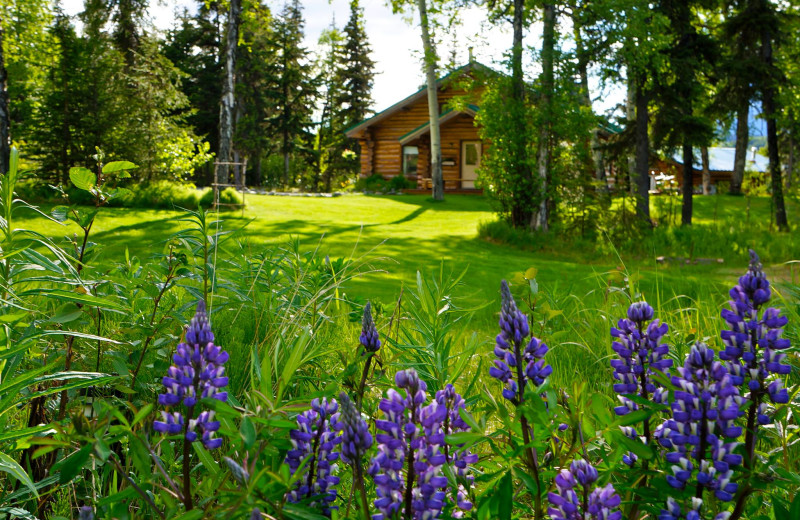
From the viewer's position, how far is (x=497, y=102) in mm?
13766

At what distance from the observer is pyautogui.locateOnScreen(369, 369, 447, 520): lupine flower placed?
3.51 ft

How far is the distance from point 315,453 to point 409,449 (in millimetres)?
271

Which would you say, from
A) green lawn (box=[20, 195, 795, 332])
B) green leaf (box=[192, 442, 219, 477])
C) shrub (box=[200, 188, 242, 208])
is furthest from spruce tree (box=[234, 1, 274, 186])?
green leaf (box=[192, 442, 219, 477])

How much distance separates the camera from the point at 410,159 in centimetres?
3525

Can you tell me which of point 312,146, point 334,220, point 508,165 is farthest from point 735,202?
point 312,146

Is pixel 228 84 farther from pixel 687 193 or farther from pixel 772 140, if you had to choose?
pixel 772 140

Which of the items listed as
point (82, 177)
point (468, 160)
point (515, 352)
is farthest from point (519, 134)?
point (468, 160)

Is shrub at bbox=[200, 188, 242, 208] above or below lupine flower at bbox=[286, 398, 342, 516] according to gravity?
above

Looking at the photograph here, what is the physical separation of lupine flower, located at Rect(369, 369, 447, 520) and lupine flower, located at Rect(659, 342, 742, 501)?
1.49ft

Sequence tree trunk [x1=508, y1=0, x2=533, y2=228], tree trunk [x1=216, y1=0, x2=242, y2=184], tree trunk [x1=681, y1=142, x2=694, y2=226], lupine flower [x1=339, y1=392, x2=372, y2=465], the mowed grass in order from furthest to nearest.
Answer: tree trunk [x1=216, y1=0, x2=242, y2=184] → tree trunk [x1=681, y1=142, x2=694, y2=226] → tree trunk [x1=508, y1=0, x2=533, y2=228] → the mowed grass → lupine flower [x1=339, y1=392, x2=372, y2=465]

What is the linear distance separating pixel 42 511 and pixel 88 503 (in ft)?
0.51

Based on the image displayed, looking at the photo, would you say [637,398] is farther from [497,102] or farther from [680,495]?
[497,102]

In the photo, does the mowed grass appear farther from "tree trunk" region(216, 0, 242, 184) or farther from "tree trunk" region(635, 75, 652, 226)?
"tree trunk" region(635, 75, 652, 226)

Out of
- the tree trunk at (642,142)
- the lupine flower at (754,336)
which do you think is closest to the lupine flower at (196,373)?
the lupine flower at (754,336)
